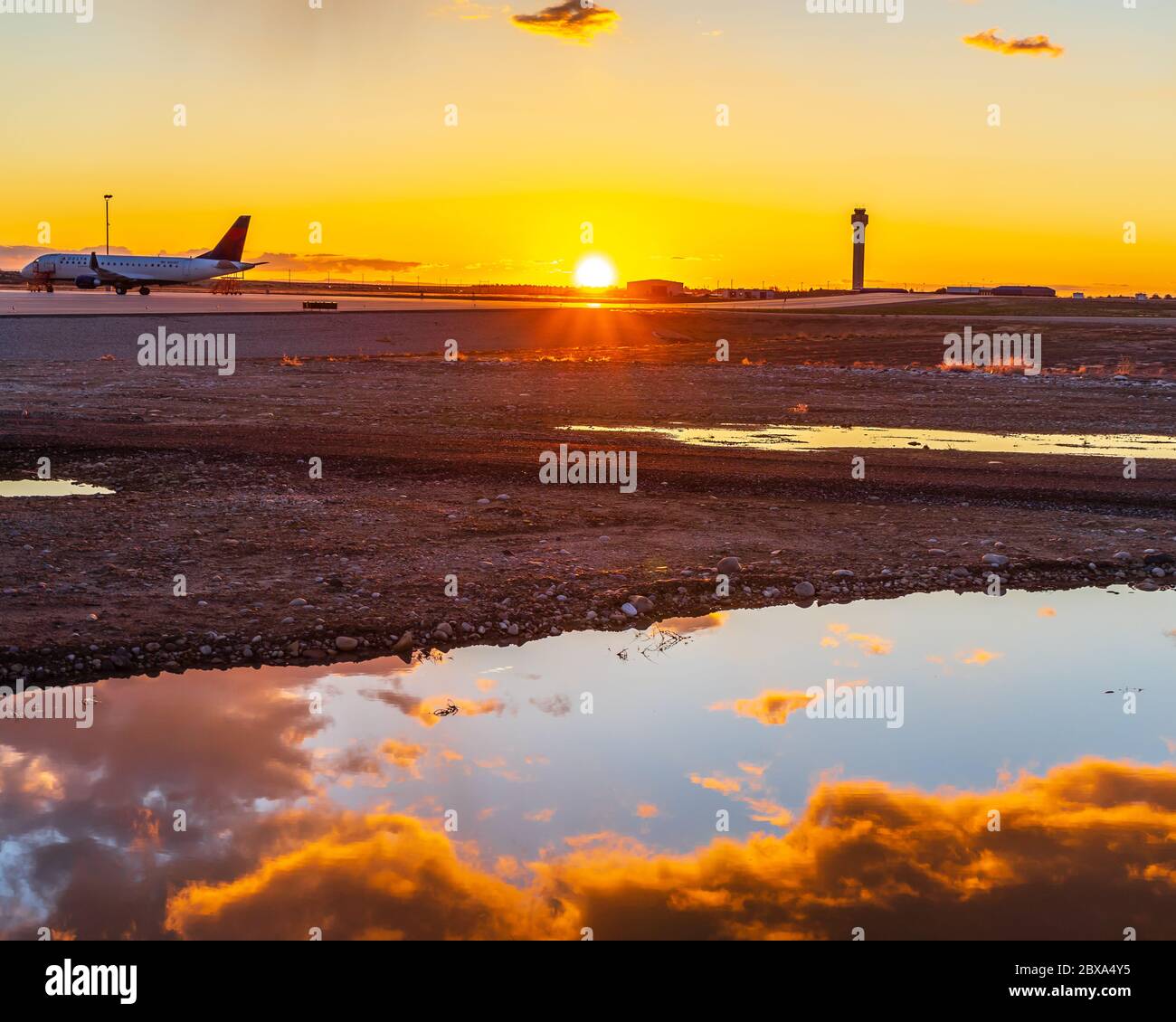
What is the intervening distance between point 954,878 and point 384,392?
25.1 meters

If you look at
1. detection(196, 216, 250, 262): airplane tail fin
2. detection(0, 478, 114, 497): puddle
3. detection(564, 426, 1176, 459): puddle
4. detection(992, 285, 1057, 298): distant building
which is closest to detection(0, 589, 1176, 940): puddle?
detection(0, 478, 114, 497): puddle

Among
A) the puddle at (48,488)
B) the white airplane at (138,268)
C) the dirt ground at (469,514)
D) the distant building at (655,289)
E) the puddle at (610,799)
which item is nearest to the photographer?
the puddle at (610,799)

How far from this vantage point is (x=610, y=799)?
6977 millimetres

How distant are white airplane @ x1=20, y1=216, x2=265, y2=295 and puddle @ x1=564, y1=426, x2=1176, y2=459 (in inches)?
3087

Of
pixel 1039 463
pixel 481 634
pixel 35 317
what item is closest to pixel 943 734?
pixel 481 634

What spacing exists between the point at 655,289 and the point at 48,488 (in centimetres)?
16454

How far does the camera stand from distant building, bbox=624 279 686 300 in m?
167

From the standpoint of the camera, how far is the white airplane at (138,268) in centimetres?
10012

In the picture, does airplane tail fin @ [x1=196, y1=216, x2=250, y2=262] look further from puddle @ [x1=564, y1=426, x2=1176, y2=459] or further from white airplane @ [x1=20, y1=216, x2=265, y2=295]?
puddle @ [x1=564, y1=426, x2=1176, y2=459]

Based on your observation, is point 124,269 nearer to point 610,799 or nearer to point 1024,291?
point 610,799

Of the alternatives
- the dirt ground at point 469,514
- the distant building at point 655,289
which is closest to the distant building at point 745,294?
the distant building at point 655,289

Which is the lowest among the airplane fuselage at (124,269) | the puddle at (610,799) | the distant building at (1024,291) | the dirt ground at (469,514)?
the puddle at (610,799)

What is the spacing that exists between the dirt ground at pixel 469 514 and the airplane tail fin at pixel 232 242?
3464 inches

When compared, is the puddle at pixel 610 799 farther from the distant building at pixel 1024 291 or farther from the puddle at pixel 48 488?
the distant building at pixel 1024 291
